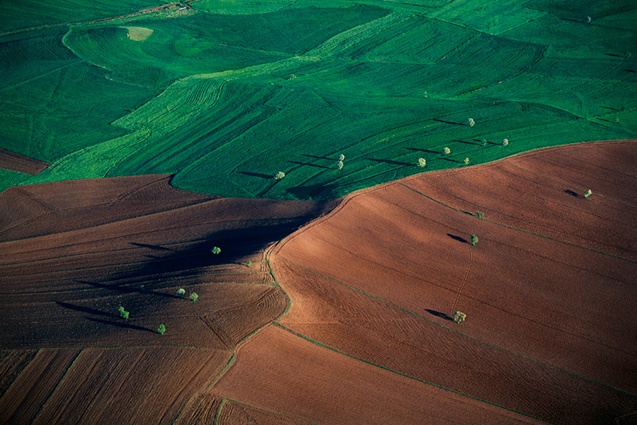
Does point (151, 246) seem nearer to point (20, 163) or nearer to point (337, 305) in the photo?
point (337, 305)

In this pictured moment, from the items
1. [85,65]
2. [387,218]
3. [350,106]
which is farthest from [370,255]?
[85,65]

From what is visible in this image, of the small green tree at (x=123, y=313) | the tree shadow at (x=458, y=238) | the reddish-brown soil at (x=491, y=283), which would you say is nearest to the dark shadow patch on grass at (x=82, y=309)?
the small green tree at (x=123, y=313)

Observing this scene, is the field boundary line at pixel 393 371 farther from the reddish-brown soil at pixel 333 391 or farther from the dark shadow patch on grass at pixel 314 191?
the dark shadow patch on grass at pixel 314 191

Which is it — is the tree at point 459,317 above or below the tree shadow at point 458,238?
below

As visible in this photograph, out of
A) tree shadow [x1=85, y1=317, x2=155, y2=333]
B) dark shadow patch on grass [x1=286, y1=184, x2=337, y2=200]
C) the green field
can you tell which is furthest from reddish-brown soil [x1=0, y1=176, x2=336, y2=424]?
the green field

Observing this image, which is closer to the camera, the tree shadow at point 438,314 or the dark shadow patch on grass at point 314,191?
the tree shadow at point 438,314

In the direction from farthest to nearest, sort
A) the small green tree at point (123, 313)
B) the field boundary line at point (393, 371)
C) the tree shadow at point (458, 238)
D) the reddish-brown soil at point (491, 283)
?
1. the tree shadow at point (458, 238)
2. the small green tree at point (123, 313)
3. the reddish-brown soil at point (491, 283)
4. the field boundary line at point (393, 371)

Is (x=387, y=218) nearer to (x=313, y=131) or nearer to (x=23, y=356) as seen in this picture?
(x=313, y=131)

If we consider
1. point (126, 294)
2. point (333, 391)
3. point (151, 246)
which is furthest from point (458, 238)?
point (126, 294)
